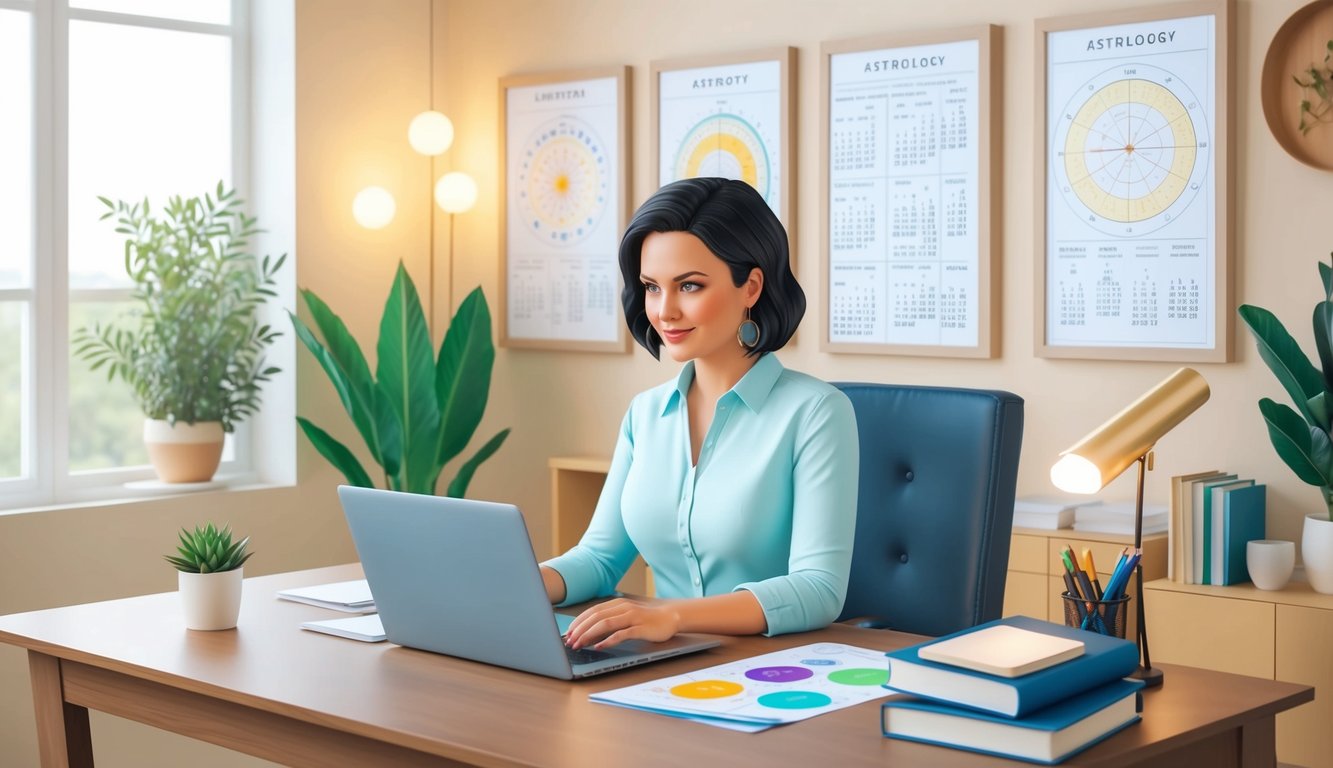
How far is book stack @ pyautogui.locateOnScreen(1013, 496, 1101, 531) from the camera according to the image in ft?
11.0

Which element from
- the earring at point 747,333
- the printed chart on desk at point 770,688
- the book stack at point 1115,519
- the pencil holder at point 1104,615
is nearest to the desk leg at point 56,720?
the printed chart on desk at point 770,688

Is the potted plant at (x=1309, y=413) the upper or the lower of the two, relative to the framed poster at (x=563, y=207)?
lower

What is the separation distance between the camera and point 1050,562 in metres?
3.30

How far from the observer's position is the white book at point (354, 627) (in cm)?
194

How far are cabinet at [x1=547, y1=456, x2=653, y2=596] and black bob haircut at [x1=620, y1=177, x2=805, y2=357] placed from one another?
2003 millimetres

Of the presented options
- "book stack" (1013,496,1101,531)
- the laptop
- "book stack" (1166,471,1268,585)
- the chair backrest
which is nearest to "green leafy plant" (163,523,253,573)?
the laptop

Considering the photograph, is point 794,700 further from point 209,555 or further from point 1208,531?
point 1208,531

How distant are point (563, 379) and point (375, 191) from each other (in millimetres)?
838

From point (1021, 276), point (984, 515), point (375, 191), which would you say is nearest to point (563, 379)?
point (375, 191)

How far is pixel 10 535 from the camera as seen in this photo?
3.72 m

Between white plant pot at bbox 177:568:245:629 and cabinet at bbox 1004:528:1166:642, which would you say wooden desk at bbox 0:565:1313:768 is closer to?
white plant pot at bbox 177:568:245:629

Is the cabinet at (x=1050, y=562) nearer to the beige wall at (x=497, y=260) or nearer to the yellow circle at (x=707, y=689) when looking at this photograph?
the beige wall at (x=497, y=260)

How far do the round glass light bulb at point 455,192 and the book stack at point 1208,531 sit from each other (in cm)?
241

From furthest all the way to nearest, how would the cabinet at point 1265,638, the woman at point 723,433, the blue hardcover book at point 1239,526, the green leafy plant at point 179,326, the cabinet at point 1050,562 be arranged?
the green leafy plant at point 179,326 < the cabinet at point 1050,562 < the blue hardcover book at point 1239,526 < the cabinet at point 1265,638 < the woman at point 723,433
